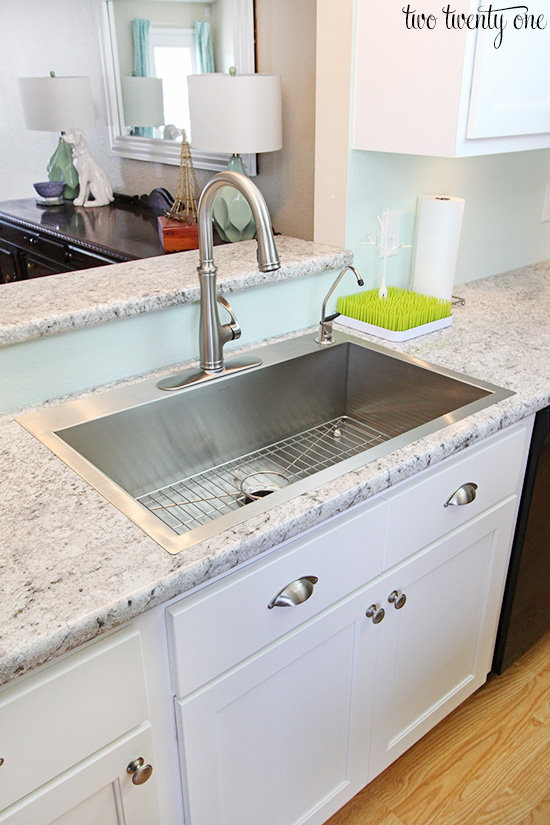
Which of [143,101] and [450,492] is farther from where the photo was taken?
[143,101]

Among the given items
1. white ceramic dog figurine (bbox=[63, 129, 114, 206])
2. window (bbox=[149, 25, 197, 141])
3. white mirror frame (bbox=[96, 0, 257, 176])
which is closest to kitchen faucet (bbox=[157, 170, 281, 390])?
white mirror frame (bbox=[96, 0, 257, 176])

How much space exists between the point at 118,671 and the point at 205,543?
190 mm

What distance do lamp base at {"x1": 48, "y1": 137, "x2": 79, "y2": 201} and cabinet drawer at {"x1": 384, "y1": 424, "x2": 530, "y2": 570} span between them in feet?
9.32

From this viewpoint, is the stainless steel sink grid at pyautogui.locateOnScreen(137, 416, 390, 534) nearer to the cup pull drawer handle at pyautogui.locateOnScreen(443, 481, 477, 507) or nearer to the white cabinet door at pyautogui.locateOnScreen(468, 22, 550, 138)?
the cup pull drawer handle at pyautogui.locateOnScreen(443, 481, 477, 507)

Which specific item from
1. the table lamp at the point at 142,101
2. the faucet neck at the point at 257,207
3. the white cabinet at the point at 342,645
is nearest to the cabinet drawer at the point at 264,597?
the white cabinet at the point at 342,645

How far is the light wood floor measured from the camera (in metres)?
1.46

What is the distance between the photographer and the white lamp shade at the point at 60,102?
325cm

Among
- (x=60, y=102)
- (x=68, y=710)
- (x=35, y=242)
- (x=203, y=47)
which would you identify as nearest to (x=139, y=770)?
(x=68, y=710)

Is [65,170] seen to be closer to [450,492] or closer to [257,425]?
[257,425]

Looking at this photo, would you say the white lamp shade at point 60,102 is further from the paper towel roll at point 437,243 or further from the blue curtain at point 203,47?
the paper towel roll at point 437,243

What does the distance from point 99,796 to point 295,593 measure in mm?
372

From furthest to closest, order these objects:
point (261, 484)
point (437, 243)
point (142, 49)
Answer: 1. point (142, 49)
2. point (437, 243)
3. point (261, 484)

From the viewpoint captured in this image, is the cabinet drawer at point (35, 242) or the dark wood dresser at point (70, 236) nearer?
the dark wood dresser at point (70, 236)

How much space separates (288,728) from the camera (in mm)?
1139
